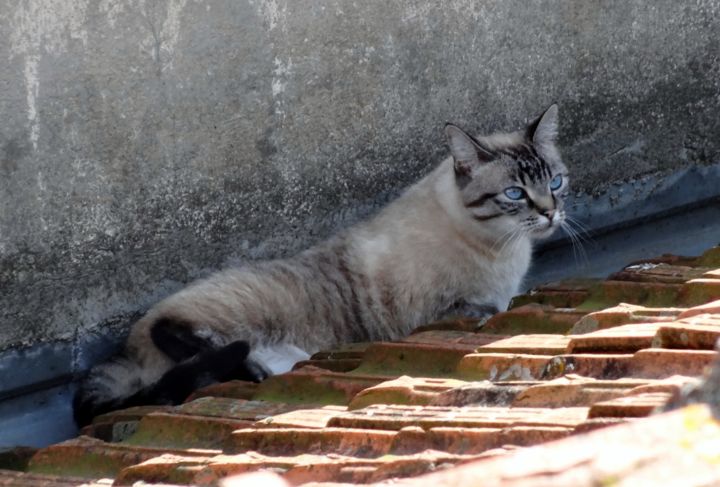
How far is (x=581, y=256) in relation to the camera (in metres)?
6.81

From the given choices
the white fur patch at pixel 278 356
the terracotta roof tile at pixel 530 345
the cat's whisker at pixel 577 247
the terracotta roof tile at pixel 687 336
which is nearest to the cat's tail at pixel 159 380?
the white fur patch at pixel 278 356

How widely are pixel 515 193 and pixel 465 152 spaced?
15.0 inches

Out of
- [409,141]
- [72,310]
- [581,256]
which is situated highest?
[409,141]

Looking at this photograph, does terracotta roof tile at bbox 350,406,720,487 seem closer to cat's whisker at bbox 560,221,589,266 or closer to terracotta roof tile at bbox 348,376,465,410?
terracotta roof tile at bbox 348,376,465,410

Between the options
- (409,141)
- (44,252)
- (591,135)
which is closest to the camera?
(44,252)

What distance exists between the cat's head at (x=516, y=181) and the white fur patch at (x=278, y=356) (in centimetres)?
112

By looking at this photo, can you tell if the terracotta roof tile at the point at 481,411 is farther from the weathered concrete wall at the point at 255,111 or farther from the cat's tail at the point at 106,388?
the weathered concrete wall at the point at 255,111

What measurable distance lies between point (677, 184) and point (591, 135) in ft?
2.16

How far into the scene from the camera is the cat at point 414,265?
18.5ft

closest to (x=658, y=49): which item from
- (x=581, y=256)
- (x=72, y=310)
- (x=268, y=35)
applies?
(x=581, y=256)

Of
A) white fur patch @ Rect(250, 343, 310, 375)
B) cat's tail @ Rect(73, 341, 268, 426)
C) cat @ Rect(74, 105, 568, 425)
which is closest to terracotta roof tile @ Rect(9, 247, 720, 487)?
cat's tail @ Rect(73, 341, 268, 426)

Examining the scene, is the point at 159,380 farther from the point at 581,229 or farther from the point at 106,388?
the point at 581,229

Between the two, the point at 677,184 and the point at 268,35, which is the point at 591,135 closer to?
the point at 677,184

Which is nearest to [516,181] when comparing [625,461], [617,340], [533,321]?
[533,321]
